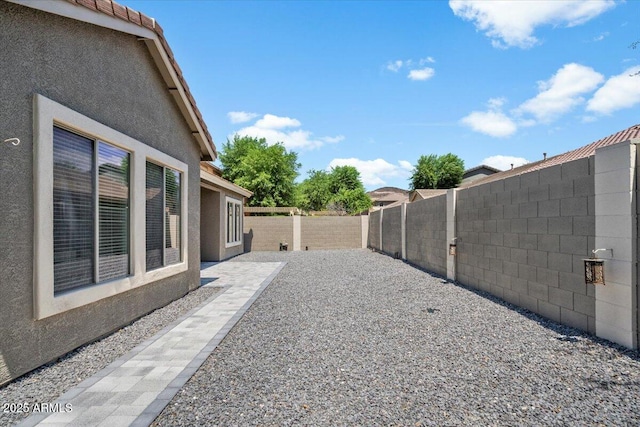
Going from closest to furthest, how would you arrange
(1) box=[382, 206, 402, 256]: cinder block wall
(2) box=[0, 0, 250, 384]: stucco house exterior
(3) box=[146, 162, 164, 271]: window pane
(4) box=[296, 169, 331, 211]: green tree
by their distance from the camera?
(2) box=[0, 0, 250, 384]: stucco house exterior
(3) box=[146, 162, 164, 271]: window pane
(1) box=[382, 206, 402, 256]: cinder block wall
(4) box=[296, 169, 331, 211]: green tree

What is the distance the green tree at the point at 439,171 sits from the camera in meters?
41.8

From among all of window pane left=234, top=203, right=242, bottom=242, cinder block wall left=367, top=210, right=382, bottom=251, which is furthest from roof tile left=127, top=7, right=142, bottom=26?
cinder block wall left=367, top=210, right=382, bottom=251

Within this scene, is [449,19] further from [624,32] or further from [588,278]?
[588,278]

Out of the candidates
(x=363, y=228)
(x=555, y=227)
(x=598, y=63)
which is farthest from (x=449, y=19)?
(x=363, y=228)

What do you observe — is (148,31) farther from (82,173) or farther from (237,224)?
(237,224)

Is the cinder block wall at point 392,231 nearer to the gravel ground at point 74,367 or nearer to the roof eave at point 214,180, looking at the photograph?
the roof eave at point 214,180

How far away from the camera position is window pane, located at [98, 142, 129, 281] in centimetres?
448

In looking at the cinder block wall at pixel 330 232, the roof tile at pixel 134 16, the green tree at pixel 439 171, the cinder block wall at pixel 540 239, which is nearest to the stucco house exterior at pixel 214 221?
the cinder block wall at pixel 330 232

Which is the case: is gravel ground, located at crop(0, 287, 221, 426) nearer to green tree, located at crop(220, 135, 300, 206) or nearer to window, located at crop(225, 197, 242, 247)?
window, located at crop(225, 197, 242, 247)

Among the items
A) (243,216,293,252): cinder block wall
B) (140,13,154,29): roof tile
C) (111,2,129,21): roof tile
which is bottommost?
(243,216,293,252): cinder block wall

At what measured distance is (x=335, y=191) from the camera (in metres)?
43.1

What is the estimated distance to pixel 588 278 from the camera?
4.04 meters

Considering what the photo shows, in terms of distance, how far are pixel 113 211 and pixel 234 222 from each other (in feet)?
38.1

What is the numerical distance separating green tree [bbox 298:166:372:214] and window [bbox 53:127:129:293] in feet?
104
